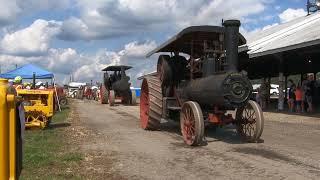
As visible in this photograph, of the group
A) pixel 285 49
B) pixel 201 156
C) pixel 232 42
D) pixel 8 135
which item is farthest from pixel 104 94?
pixel 8 135

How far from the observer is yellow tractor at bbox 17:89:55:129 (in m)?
14.4

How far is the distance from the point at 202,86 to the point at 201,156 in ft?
7.16

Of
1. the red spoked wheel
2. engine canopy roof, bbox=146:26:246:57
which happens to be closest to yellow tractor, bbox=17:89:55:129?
engine canopy roof, bbox=146:26:246:57

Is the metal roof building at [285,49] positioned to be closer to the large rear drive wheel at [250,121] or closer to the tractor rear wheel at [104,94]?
the large rear drive wheel at [250,121]

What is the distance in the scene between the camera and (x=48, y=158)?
8.88 metres

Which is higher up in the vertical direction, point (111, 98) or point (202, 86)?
point (202, 86)

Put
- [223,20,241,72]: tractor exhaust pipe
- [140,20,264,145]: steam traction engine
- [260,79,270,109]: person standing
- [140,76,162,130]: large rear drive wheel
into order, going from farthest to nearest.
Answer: [260,79,270,109]: person standing
[140,76,162,130]: large rear drive wheel
[223,20,241,72]: tractor exhaust pipe
[140,20,264,145]: steam traction engine

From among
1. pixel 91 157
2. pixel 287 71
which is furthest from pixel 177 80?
pixel 287 71

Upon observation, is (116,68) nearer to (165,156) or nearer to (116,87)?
(116,87)

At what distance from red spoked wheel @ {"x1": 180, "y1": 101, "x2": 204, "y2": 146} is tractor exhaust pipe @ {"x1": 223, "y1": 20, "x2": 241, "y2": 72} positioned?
43.6 inches

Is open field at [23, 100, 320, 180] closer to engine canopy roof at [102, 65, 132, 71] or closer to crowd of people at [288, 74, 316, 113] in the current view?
crowd of people at [288, 74, 316, 113]

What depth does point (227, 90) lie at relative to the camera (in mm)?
10234

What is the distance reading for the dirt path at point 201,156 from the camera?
24.9ft

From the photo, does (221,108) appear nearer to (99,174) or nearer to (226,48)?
(226,48)
